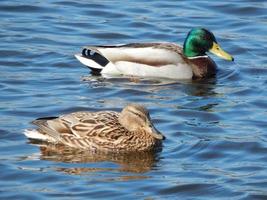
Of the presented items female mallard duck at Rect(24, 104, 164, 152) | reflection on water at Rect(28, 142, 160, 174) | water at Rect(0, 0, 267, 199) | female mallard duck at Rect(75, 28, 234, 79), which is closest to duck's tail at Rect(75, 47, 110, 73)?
female mallard duck at Rect(75, 28, 234, 79)

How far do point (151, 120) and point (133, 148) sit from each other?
825 mm

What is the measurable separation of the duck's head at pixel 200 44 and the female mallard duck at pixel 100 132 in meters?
4.64

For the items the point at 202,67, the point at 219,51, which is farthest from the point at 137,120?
the point at 219,51

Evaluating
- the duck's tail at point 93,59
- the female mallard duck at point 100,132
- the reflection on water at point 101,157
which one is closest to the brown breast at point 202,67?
the duck's tail at point 93,59

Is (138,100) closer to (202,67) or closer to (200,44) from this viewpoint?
(202,67)

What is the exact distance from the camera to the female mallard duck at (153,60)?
17.6m

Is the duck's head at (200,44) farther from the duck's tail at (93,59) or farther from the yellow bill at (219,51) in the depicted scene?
the duck's tail at (93,59)

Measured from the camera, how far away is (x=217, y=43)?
18.4 metres

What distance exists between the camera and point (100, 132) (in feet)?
44.4

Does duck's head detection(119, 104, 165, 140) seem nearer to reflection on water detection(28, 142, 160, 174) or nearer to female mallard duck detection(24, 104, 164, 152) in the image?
female mallard duck detection(24, 104, 164, 152)

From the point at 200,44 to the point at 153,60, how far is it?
922 millimetres

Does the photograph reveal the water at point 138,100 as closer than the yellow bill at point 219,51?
Yes

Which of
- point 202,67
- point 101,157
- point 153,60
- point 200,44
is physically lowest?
point 101,157

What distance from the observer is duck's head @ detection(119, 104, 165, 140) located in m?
13.4
